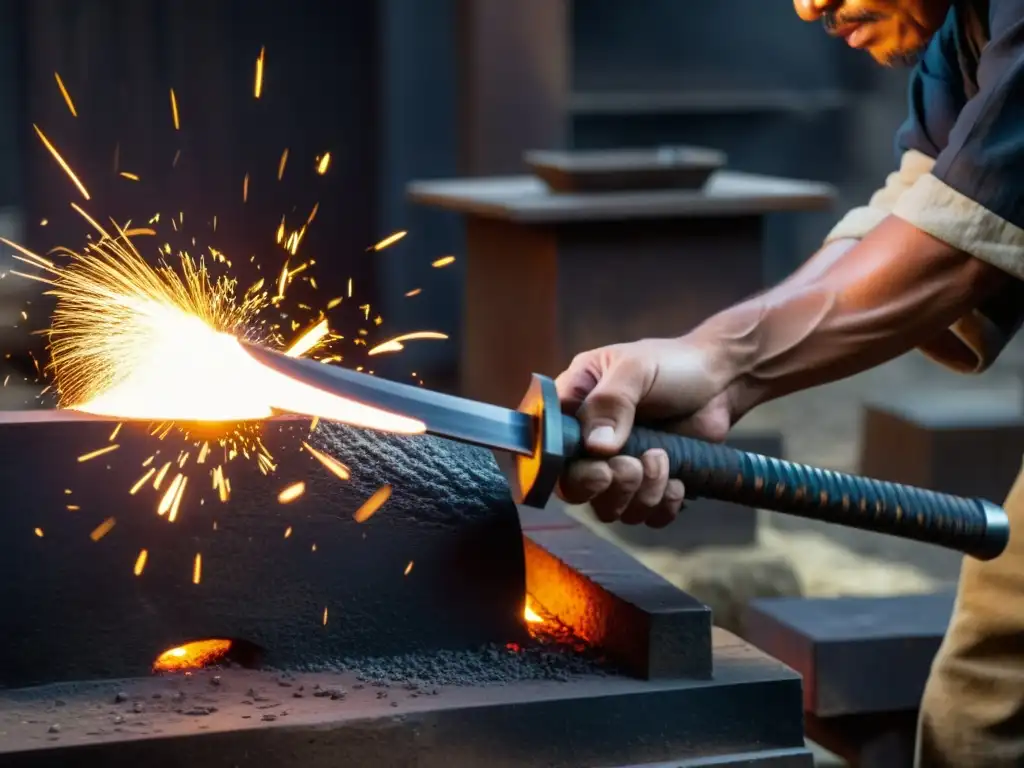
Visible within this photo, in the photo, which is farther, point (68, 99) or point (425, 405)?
point (68, 99)

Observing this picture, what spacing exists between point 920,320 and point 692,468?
1.03ft

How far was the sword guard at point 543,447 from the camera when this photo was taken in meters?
1.34

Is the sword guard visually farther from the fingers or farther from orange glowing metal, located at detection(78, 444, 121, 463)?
orange glowing metal, located at detection(78, 444, 121, 463)

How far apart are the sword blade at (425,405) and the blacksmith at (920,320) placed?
A: 9cm

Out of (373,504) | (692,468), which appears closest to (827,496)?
(692,468)

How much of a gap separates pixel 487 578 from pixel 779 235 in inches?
246

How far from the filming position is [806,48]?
734cm

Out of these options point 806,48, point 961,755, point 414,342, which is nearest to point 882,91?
point 806,48

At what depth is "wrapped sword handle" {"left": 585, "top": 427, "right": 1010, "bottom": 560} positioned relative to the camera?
146 cm

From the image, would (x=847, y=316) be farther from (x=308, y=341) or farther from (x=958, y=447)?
(x=958, y=447)

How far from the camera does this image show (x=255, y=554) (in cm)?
141

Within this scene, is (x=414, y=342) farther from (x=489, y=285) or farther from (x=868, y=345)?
(x=868, y=345)

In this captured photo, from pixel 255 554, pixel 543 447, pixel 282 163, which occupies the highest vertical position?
pixel 282 163

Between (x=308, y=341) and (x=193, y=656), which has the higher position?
(x=308, y=341)
